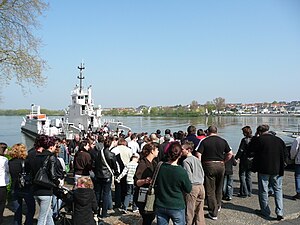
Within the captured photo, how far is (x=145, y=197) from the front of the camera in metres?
4.08

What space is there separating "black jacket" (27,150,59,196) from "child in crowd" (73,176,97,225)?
0.45 metres

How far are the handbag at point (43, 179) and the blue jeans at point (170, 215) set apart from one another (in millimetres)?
1613

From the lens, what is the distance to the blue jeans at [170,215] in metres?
3.56

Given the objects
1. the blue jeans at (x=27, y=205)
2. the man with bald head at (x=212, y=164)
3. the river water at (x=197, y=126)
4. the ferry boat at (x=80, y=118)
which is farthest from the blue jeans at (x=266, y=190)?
the ferry boat at (x=80, y=118)

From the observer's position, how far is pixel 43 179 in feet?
13.2

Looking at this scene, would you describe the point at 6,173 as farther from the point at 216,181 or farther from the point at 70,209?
the point at 216,181

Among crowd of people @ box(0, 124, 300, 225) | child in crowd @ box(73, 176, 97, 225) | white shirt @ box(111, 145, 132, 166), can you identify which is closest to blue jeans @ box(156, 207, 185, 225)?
crowd of people @ box(0, 124, 300, 225)

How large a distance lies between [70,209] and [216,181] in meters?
2.75

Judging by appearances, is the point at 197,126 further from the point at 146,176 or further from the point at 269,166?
the point at 146,176

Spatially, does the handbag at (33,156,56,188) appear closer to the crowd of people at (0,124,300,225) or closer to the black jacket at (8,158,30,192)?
the crowd of people at (0,124,300,225)

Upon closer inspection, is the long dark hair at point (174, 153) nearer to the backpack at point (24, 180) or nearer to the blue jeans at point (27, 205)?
the backpack at point (24, 180)

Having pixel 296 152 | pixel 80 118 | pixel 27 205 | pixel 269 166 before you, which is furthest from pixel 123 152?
pixel 80 118

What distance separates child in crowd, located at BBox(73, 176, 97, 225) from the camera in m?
3.87

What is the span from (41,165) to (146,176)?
157 centimetres
